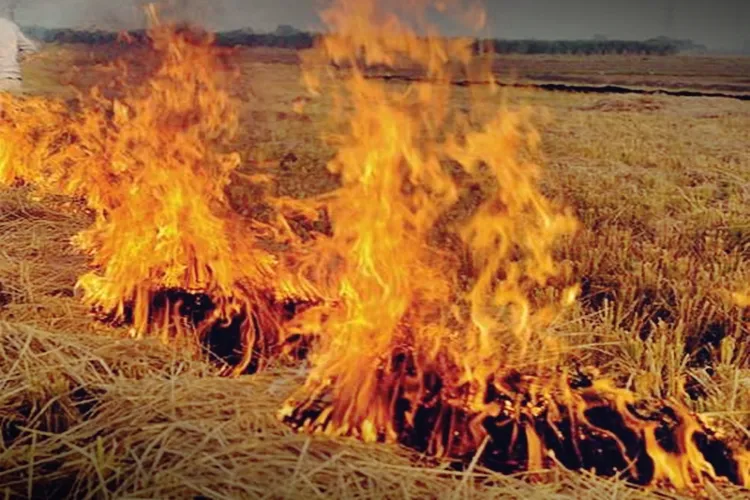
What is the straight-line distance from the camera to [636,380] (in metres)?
2.15

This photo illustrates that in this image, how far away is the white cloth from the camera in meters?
5.04

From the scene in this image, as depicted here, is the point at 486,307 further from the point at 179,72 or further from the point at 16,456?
the point at 179,72

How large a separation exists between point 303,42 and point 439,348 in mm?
2399

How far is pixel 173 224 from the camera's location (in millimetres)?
2723

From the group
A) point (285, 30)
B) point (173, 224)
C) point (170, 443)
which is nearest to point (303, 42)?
point (285, 30)

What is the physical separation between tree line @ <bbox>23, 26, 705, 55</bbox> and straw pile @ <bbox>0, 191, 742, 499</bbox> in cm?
213

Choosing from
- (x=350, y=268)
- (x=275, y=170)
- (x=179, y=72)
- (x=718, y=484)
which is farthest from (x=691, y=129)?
(x=718, y=484)

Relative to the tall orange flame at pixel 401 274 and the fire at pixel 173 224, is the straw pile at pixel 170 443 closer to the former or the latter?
the tall orange flame at pixel 401 274

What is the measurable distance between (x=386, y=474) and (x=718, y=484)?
716mm

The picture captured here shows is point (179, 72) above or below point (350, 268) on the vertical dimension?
above

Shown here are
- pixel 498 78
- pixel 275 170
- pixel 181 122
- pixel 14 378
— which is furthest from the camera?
pixel 498 78

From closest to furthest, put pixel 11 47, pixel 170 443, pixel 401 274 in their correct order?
pixel 170 443 → pixel 401 274 → pixel 11 47

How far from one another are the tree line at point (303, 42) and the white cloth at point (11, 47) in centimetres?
11

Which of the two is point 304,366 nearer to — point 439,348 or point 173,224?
point 439,348
